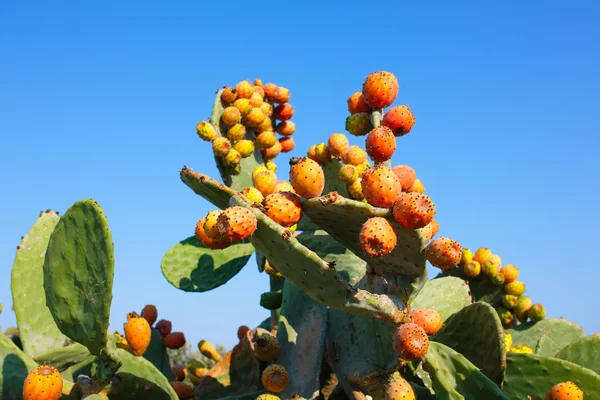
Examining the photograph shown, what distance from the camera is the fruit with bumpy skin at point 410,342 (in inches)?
81.6

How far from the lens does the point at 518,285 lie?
3822 mm

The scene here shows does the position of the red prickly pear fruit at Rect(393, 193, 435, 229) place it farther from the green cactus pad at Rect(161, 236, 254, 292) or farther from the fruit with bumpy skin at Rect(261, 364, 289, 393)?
the green cactus pad at Rect(161, 236, 254, 292)

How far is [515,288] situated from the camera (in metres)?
3.82

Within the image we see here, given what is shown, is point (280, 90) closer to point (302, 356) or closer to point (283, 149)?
point (283, 149)

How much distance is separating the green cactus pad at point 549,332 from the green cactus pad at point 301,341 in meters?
1.48

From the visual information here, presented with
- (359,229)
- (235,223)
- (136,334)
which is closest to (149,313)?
(136,334)

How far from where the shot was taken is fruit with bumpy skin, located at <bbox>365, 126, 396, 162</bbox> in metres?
2.30

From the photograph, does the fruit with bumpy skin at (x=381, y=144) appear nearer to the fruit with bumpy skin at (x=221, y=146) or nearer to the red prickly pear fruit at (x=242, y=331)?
the fruit with bumpy skin at (x=221, y=146)

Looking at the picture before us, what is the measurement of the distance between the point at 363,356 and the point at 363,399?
167 mm

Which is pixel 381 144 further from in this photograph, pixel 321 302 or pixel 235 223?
pixel 235 223

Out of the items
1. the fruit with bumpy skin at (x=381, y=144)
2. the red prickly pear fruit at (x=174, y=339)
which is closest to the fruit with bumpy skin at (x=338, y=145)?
the fruit with bumpy skin at (x=381, y=144)

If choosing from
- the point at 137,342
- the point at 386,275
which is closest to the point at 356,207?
the point at 386,275

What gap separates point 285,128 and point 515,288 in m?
1.61

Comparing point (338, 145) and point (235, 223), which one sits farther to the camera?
point (338, 145)
